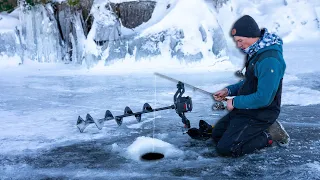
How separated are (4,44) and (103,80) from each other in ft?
12.9

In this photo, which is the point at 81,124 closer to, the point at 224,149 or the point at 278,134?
the point at 224,149

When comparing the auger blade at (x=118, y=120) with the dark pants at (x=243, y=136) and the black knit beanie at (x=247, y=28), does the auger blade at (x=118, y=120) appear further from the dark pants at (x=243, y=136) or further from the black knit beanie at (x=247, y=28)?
the black knit beanie at (x=247, y=28)

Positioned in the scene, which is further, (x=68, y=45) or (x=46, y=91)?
(x=68, y=45)

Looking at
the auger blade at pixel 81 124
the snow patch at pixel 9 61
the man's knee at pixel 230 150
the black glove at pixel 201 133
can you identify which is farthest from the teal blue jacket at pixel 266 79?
the snow patch at pixel 9 61

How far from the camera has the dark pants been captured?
151 inches

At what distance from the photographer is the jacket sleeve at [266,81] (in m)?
3.52

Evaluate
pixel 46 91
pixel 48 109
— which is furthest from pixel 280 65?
pixel 46 91

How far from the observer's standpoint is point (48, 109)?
6.11 m

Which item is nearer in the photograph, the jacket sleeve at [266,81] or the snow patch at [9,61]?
the jacket sleeve at [266,81]

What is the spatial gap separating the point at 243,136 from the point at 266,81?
631 mm

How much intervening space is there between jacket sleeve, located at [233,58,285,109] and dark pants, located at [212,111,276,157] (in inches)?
9.5

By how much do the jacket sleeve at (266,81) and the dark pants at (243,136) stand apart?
0.79 feet

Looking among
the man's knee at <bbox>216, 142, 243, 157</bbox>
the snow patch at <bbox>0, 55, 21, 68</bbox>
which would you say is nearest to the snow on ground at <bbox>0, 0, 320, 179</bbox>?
the man's knee at <bbox>216, 142, 243, 157</bbox>

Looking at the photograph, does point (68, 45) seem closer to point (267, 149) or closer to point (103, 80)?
point (103, 80)
